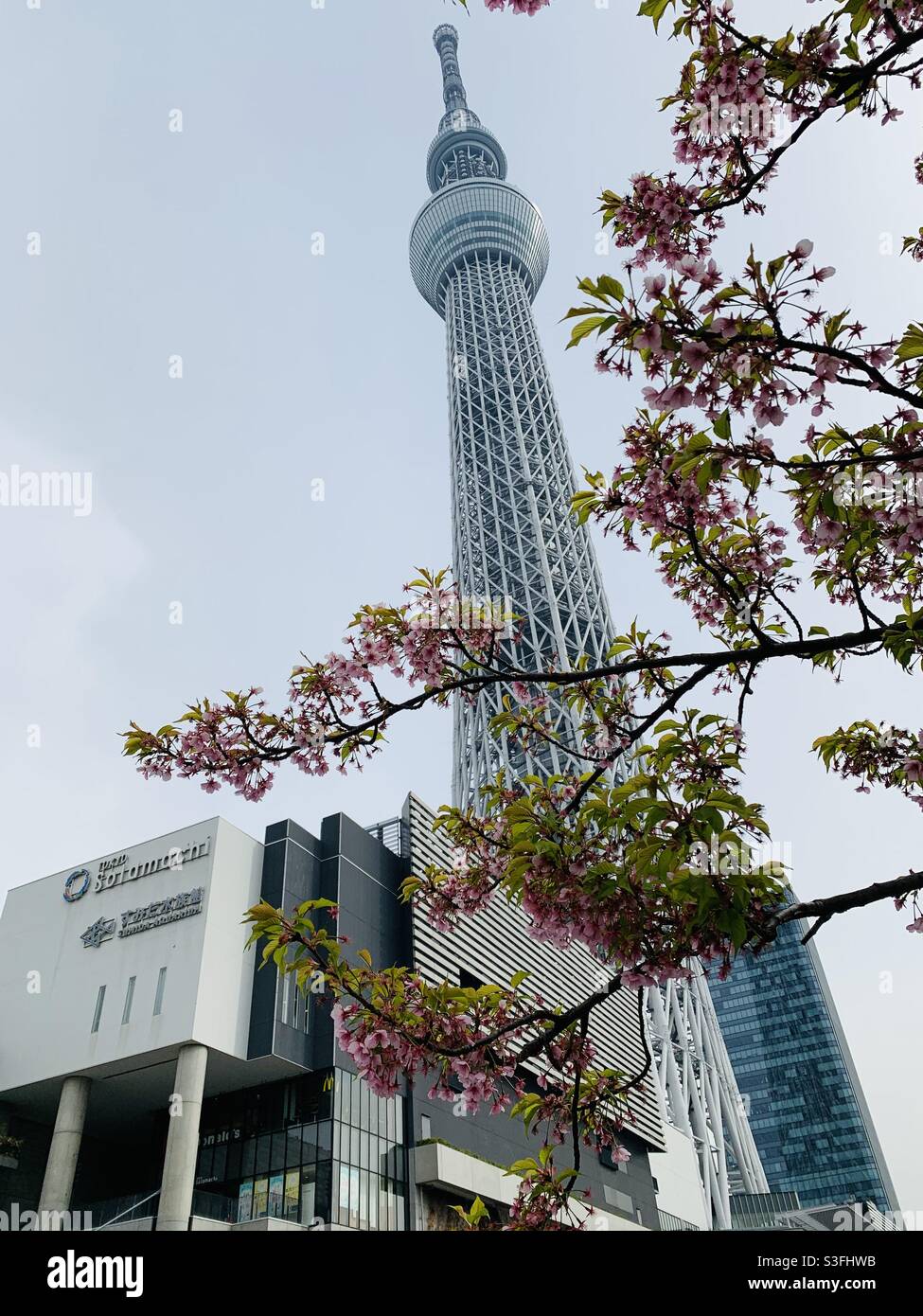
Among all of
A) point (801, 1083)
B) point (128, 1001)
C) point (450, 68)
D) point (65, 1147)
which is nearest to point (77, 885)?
point (128, 1001)

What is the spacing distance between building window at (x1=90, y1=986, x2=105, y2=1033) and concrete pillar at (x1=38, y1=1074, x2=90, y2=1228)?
56.7 inches

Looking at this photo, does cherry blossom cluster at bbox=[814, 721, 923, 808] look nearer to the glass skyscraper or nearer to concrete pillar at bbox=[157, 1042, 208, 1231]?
concrete pillar at bbox=[157, 1042, 208, 1231]

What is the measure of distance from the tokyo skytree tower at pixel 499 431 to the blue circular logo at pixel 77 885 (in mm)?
44676

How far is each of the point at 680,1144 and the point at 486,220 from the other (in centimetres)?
10913

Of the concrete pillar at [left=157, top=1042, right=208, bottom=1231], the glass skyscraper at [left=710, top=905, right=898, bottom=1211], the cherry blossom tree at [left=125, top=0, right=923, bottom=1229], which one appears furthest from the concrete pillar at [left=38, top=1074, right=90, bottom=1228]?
the glass skyscraper at [left=710, top=905, right=898, bottom=1211]

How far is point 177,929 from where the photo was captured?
2836cm

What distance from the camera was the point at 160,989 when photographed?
90.1 ft

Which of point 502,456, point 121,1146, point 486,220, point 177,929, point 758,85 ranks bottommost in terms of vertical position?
point 758,85

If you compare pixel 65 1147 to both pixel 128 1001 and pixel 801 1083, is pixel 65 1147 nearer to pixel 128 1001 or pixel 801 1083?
pixel 128 1001

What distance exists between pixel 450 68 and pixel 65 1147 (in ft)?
539
